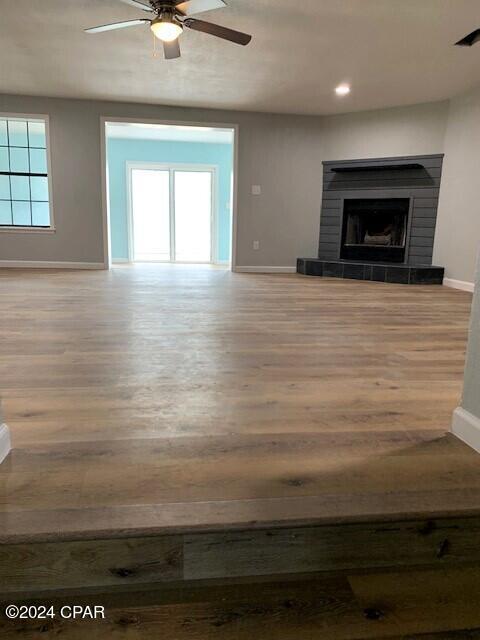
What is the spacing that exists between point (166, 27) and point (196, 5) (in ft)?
0.94

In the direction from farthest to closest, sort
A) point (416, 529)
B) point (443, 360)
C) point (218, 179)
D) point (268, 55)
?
1. point (218, 179)
2. point (268, 55)
3. point (443, 360)
4. point (416, 529)

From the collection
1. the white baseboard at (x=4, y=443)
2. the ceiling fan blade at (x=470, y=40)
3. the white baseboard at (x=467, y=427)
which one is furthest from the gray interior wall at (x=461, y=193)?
the white baseboard at (x=4, y=443)

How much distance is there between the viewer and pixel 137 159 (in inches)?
356

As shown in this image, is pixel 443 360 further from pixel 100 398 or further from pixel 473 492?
pixel 100 398

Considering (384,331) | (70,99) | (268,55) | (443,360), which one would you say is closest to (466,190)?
(268,55)

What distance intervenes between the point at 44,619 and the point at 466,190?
6.05m

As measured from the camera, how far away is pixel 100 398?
170cm

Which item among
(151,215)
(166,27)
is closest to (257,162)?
(151,215)

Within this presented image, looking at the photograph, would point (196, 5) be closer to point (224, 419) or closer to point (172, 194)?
point (224, 419)

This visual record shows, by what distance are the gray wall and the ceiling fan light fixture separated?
3272mm

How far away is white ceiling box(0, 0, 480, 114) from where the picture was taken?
3539mm

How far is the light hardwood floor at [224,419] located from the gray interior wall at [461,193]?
270 cm

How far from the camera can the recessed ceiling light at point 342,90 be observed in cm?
532

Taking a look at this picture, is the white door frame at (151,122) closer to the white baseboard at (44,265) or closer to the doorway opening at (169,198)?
the white baseboard at (44,265)
